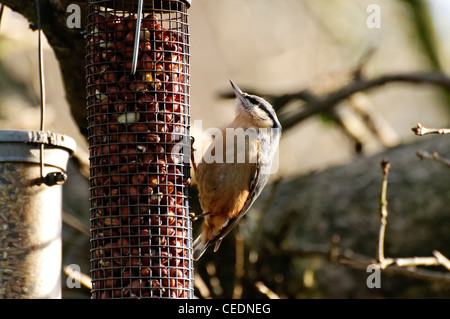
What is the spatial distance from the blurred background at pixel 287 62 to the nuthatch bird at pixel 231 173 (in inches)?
76.7

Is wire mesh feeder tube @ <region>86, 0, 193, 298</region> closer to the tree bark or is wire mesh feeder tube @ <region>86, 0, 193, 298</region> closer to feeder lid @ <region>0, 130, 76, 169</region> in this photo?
feeder lid @ <region>0, 130, 76, 169</region>

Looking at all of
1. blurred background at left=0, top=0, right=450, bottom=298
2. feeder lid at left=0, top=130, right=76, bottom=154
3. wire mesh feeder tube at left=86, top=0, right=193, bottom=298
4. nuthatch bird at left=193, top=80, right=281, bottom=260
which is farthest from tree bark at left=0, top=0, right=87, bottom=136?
blurred background at left=0, top=0, right=450, bottom=298

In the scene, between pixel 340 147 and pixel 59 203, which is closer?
pixel 59 203

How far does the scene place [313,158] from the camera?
12.4 m

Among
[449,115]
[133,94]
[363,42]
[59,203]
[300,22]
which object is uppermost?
[300,22]

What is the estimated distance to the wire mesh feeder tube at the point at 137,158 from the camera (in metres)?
4.09

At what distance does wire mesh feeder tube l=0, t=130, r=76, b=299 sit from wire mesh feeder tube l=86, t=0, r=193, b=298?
0.99ft

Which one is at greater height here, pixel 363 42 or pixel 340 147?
pixel 363 42

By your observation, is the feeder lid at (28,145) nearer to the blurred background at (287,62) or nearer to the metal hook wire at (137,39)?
the metal hook wire at (137,39)

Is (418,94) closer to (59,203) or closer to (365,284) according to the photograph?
(365,284)

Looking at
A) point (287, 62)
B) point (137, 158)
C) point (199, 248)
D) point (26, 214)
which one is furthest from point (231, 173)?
point (287, 62)

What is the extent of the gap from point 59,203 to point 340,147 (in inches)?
302

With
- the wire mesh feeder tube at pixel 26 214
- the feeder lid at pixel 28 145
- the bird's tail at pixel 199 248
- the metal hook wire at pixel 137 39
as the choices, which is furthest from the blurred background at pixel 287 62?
the metal hook wire at pixel 137 39

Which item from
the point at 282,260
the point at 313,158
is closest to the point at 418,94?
the point at 313,158
